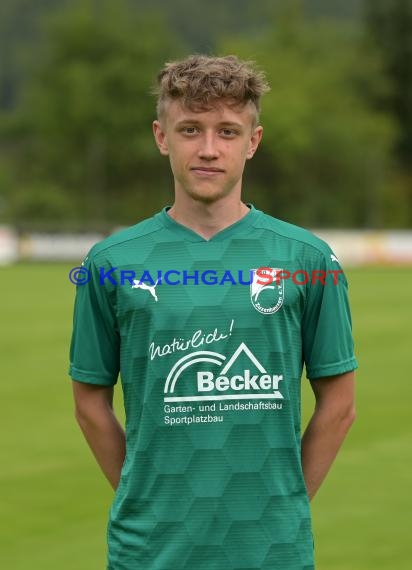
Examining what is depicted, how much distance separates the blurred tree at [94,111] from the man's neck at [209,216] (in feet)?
211

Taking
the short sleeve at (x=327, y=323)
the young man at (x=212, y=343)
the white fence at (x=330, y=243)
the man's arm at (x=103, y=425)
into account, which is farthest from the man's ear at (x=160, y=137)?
the white fence at (x=330, y=243)

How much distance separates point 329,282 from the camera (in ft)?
11.4

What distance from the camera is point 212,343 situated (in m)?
3.37

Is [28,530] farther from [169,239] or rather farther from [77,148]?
[77,148]

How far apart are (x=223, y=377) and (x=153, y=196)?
234 feet

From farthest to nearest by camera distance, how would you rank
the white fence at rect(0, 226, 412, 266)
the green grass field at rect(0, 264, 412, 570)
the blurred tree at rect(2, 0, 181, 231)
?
the blurred tree at rect(2, 0, 181, 231)
the white fence at rect(0, 226, 412, 266)
the green grass field at rect(0, 264, 412, 570)

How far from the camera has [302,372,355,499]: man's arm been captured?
3.61m

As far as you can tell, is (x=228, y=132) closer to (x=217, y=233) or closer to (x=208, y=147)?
(x=208, y=147)

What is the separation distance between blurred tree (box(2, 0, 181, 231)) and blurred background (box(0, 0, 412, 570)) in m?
0.14

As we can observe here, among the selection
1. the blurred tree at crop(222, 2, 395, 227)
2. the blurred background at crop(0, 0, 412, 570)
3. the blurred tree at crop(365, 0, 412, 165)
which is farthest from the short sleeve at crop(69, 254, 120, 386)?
the blurred tree at crop(365, 0, 412, 165)

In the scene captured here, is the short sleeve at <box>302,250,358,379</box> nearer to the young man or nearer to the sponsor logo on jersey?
the young man

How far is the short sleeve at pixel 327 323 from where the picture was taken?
11.4ft

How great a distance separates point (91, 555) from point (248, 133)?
3806 millimetres

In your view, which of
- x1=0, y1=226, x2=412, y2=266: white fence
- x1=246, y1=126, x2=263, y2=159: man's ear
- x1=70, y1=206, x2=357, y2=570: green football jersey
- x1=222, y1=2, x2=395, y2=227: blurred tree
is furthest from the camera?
x1=222, y1=2, x2=395, y2=227: blurred tree
